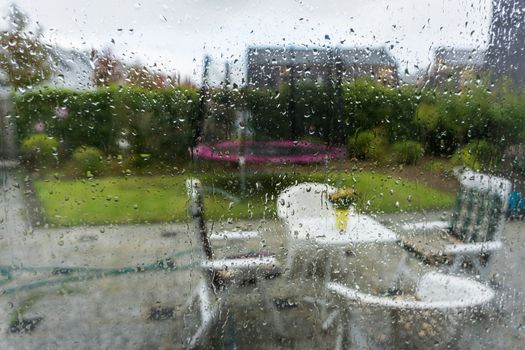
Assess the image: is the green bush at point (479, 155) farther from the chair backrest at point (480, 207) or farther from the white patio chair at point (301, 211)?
the white patio chair at point (301, 211)

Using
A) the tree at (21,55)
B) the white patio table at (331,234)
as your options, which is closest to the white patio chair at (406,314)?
the white patio table at (331,234)

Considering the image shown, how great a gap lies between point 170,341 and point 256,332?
0.83 feet

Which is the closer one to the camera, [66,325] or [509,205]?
[66,325]

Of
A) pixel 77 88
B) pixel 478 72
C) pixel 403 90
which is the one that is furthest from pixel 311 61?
pixel 77 88

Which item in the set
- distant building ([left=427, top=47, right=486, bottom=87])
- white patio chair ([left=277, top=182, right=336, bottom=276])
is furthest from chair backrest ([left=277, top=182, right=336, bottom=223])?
distant building ([left=427, top=47, right=486, bottom=87])

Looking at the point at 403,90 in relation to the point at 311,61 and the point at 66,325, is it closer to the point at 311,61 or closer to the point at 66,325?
the point at 311,61

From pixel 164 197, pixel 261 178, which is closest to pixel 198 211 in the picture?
pixel 164 197

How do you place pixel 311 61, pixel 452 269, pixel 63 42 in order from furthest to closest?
1. pixel 452 269
2. pixel 311 61
3. pixel 63 42

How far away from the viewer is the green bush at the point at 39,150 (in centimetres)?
108

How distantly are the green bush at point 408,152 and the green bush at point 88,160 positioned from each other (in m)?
0.84

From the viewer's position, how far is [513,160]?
4.44 ft

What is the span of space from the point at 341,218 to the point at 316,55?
0.48m

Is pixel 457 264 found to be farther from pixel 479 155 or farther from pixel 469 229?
pixel 479 155

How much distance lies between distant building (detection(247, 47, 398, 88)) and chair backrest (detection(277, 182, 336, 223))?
1.00 ft
